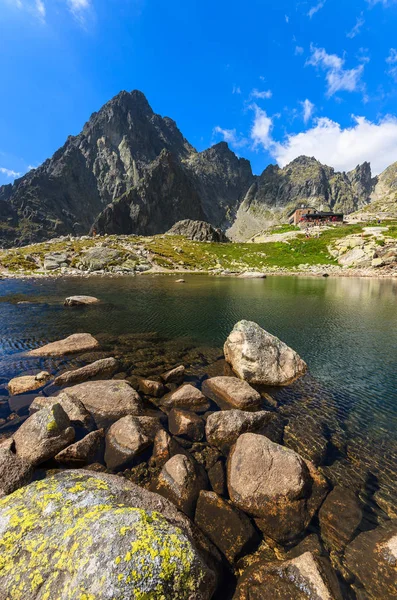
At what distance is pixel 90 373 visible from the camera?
62.8 feet

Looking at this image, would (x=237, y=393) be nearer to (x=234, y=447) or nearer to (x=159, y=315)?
(x=234, y=447)

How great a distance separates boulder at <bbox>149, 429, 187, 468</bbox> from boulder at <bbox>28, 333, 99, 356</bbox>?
14882 mm

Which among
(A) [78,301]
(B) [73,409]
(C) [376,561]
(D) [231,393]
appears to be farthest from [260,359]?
(A) [78,301]

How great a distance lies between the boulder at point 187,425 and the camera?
524 inches

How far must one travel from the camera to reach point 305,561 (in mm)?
7309

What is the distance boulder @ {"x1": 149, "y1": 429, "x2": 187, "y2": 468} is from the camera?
1159 cm

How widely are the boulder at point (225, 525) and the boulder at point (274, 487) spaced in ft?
1.68

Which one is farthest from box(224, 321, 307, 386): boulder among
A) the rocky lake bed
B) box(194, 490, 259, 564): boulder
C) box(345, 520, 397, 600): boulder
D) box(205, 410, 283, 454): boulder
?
box(345, 520, 397, 600): boulder

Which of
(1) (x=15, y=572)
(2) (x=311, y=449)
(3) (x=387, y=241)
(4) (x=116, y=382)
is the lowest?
(2) (x=311, y=449)

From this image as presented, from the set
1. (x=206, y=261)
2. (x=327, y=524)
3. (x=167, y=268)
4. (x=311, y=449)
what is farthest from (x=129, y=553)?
(x=206, y=261)

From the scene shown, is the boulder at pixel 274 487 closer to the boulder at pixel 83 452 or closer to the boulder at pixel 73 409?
the boulder at pixel 83 452

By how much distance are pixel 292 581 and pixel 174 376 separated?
13.3 metres

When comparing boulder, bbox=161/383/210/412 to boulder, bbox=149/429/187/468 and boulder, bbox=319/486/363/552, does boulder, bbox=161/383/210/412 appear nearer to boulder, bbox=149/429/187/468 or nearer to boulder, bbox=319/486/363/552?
boulder, bbox=149/429/187/468

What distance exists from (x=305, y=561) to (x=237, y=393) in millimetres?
9365
